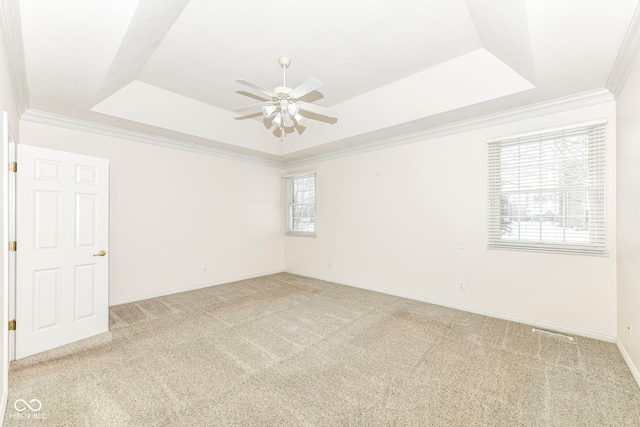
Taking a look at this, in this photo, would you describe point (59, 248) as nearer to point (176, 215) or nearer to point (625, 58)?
point (176, 215)

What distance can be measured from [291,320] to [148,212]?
300 cm

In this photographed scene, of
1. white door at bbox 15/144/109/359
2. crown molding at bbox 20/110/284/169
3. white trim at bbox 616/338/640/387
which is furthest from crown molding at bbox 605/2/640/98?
crown molding at bbox 20/110/284/169

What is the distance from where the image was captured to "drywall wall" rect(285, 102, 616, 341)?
3.12 meters

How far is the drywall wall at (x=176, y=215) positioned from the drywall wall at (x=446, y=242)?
50.0 inches

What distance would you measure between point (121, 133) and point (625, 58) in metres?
5.97

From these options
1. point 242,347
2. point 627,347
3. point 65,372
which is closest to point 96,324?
point 65,372

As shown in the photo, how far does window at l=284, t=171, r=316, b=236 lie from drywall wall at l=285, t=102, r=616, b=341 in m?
0.27

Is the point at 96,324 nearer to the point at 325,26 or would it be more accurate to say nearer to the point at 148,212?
the point at 148,212

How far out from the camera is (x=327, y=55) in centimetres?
324

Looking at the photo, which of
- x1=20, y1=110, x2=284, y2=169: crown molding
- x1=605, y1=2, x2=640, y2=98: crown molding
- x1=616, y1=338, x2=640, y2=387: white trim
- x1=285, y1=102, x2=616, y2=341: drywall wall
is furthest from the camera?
x1=20, y1=110, x2=284, y2=169: crown molding

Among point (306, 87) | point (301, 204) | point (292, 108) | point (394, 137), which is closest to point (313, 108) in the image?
point (292, 108)

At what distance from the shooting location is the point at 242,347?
9.43 ft

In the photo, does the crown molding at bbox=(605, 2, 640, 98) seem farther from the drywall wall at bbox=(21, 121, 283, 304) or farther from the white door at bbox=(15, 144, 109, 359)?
the drywall wall at bbox=(21, 121, 283, 304)

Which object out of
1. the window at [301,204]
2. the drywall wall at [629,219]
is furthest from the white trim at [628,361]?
the window at [301,204]
